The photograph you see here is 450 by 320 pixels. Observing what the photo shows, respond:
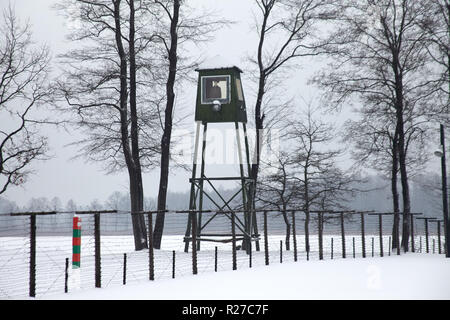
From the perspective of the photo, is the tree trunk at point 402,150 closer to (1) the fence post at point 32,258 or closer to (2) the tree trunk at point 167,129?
(2) the tree trunk at point 167,129

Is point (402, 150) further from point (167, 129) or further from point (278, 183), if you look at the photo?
point (167, 129)

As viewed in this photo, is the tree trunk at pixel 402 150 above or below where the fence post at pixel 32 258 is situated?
above

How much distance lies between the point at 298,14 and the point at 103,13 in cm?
888

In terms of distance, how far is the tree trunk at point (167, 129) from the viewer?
70.9ft

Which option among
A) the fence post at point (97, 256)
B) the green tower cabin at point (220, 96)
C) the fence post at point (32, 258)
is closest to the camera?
the fence post at point (32, 258)

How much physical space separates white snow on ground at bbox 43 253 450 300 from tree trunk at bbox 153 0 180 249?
9.43m

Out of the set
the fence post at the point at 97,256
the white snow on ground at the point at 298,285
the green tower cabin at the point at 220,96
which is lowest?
the white snow on ground at the point at 298,285

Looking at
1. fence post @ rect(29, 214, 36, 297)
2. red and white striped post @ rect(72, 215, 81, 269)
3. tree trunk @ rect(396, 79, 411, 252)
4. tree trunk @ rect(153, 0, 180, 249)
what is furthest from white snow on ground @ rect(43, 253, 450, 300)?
tree trunk @ rect(396, 79, 411, 252)

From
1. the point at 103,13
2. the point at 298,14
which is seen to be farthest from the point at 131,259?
the point at 298,14

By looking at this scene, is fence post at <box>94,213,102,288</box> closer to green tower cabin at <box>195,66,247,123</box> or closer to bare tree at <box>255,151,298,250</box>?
green tower cabin at <box>195,66,247,123</box>

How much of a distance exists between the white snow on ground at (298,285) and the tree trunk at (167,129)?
9431 millimetres

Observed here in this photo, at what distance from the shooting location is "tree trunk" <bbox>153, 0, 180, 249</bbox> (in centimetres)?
2162

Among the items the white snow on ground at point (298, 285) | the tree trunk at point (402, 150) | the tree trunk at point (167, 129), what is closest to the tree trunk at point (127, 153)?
the tree trunk at point (167, 129)
